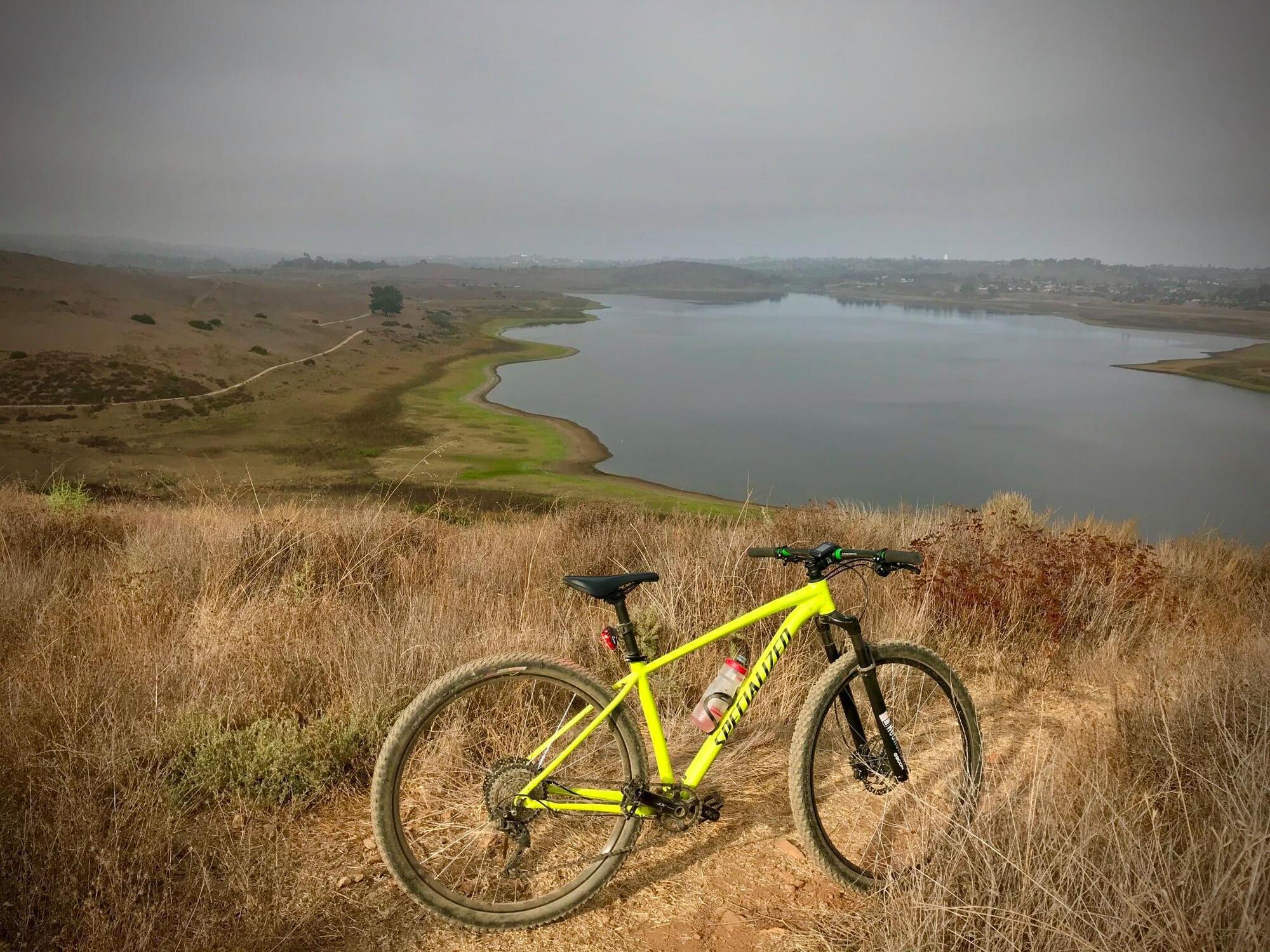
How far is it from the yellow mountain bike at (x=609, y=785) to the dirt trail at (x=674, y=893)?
0.10m

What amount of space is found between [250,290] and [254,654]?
300 ft

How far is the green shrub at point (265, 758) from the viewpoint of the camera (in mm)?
2900

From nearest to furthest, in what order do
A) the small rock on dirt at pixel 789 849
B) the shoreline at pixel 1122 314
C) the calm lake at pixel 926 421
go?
the small rock on dirt at pixel 789 849 < the calm lake at pixel 926 421 < the shoreline at pixel 1122 314

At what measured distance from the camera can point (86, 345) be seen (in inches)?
1901

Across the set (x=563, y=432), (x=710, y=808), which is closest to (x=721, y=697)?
(x=710, y=808)

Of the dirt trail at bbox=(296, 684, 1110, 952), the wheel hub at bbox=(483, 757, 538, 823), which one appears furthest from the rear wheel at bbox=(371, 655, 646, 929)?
the dirt trail at bbox=(296, 684, 1110, 952)

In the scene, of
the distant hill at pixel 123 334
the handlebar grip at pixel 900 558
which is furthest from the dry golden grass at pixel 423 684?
the distant hill at pixel 123 334

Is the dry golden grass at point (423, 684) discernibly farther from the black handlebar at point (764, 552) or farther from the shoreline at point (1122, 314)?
the shoreline at point (1122, 314)

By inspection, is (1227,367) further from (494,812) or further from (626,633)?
(494,812)

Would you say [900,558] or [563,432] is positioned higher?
[900,558]

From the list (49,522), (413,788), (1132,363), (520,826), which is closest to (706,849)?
(520,826)

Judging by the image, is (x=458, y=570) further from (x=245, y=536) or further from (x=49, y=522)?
(x=49, y=522)

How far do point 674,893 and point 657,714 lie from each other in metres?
0.65

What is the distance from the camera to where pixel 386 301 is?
9769 centimetres
